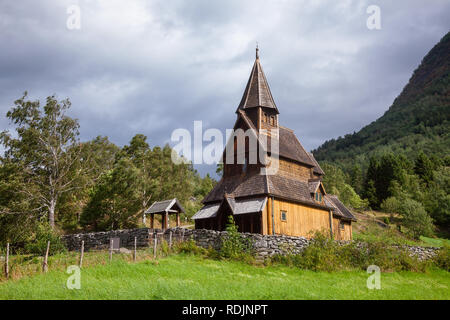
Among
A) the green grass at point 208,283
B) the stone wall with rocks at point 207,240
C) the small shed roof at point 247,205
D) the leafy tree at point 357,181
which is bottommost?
the green grass at point 208,283

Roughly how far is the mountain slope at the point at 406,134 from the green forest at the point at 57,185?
9745 centimetres

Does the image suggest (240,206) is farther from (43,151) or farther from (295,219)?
(43,151)

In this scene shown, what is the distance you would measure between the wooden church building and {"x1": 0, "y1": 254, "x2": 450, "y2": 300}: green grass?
657 centimetres

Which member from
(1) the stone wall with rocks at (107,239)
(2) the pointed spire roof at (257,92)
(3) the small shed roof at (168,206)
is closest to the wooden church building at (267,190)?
(2) the pointed spire roof at (257,92)

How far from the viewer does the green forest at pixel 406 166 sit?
6212 centimetres

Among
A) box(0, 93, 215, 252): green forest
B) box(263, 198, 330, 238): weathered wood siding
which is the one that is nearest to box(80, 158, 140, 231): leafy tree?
box(0, 93, 215, 252): green forest

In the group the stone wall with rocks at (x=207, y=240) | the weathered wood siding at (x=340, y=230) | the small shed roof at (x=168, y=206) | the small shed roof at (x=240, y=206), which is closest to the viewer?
the stone wall with rocks at (x=207, y=240)

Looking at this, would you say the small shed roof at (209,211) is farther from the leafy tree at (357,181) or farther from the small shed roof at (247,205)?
the leafy tree at (357,181)

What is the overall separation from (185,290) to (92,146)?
2975 centimetres

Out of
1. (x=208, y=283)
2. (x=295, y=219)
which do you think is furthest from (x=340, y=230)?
(x=208, y=283)

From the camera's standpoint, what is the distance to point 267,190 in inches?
1087

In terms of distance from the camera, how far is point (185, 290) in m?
14.3

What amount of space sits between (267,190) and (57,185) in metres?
21.4
